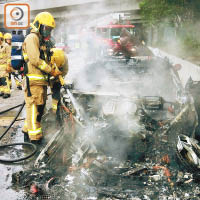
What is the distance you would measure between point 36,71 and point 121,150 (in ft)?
5.57

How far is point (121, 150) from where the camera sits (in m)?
3.42

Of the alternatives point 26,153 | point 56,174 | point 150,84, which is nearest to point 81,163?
point 56,174

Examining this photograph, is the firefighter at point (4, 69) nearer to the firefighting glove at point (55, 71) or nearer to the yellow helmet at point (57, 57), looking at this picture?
the yellow helmet at point (57, 57)

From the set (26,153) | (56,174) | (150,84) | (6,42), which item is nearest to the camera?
(56,174)

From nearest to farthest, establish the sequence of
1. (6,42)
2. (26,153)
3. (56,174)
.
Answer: (56,174), (26,153), (6,42)

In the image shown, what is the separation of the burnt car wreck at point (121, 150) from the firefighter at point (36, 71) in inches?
14.4

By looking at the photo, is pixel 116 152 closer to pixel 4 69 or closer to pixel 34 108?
pixel 34 108

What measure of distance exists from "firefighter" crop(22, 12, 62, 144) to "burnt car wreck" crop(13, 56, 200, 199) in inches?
14.4

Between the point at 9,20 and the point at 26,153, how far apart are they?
4.01 m

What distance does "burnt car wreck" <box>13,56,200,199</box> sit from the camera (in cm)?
275

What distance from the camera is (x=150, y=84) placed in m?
5.12

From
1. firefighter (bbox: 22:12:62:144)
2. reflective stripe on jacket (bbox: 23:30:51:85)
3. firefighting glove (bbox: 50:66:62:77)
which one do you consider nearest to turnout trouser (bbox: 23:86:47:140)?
firefighter (bbox: 22:12:62:144)

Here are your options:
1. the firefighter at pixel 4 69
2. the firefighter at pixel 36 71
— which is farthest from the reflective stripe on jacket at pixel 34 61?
the firefighter at pixel 4 69

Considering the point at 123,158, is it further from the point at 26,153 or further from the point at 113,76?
the point at 113,76
